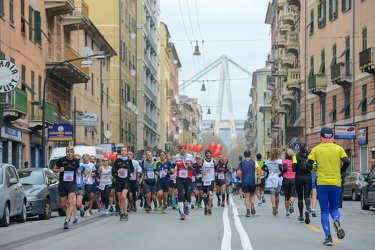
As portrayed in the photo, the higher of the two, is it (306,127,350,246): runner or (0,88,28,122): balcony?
(0,88,28,122): balcony

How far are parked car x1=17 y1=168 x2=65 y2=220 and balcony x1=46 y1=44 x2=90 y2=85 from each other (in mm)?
19543

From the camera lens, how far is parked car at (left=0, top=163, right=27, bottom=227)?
825 inches

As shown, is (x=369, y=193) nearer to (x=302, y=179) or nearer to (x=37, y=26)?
(x=302, y=179)

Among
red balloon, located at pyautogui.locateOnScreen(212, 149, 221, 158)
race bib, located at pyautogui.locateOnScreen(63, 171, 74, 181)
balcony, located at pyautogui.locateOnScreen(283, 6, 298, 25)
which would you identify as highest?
balcony, located at pyautogui.locateOnScreen(283, 6, 298, 25)

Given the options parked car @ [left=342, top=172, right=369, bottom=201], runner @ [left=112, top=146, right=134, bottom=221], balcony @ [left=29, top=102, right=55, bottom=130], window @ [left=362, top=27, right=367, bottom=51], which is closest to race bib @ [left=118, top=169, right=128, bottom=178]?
runner @ [left=112, top=146, right=134, bottom=221]

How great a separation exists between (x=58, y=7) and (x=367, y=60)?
16.1 metres

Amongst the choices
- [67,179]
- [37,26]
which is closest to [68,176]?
[67,179]

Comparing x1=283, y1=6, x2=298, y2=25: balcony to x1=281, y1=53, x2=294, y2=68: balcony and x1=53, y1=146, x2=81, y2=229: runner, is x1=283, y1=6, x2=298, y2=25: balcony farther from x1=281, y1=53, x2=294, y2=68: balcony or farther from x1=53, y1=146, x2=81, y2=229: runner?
x1=53, y1=146, x2=81, y2=229: runner

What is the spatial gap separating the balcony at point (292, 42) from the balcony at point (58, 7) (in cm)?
2769

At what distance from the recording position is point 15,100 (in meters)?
36.0

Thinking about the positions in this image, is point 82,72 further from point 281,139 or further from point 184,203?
point 281,139

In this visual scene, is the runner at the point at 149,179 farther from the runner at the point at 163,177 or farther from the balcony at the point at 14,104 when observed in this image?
the balcony at the point at 14,104

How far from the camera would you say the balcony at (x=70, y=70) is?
4575 cm

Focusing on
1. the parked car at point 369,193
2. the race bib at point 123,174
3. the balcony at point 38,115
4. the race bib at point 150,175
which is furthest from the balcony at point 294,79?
the race bib at point 123,174
